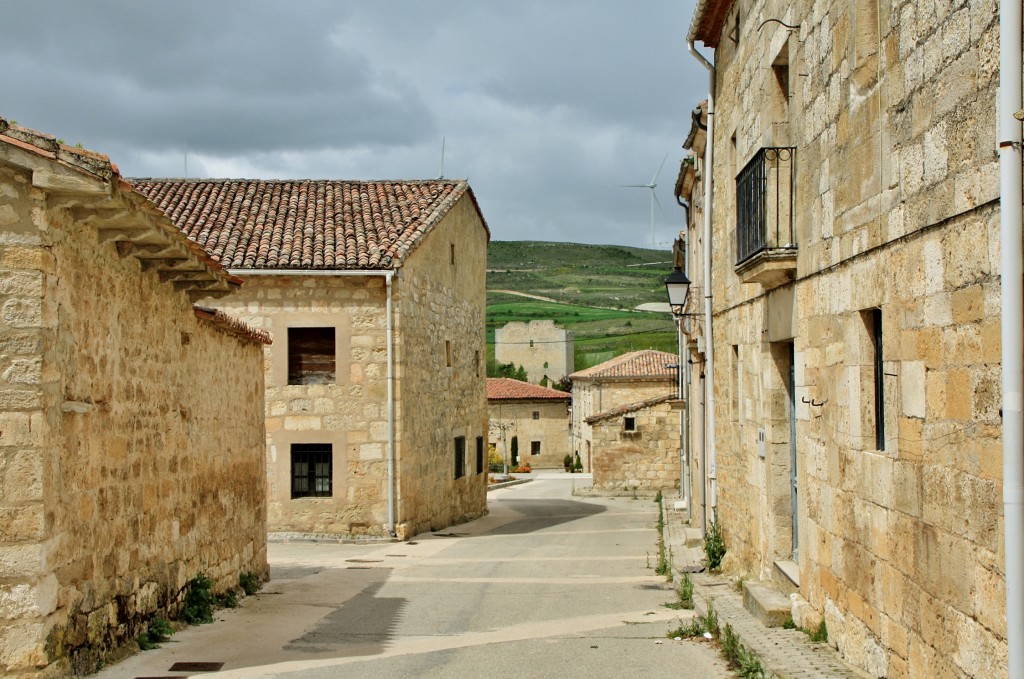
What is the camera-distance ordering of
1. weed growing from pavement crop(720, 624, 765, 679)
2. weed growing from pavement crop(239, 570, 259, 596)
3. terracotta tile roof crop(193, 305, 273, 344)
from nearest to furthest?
weed growing from pavement crop(720, 624, 765, 679) < terracotta tile roof crop(193, 305, 273, 344) < weed growing from pavement crop(239, 570, 259, 596)

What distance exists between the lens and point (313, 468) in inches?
750

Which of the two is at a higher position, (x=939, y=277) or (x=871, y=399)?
(x=939, y=277)

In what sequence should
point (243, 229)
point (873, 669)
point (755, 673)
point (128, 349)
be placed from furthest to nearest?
point (243, 229)
point (128, 349)
point (755, 673)
point (873, 669)

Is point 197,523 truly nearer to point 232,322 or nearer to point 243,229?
point 232,322

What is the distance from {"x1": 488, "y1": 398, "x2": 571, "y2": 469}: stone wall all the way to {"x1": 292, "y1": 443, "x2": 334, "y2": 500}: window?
3549cm

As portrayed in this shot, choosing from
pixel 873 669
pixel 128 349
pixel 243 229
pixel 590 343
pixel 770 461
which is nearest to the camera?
pixel 873 669

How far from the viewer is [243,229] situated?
65.6 ft

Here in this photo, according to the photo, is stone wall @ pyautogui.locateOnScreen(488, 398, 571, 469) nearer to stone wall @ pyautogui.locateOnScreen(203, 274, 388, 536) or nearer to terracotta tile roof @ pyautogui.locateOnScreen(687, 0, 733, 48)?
stone wall @ pyautogui.locateOnScreen(203, 274, 388, 536)

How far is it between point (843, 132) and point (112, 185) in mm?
4665

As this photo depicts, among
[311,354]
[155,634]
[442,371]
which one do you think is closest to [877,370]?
[155,634]

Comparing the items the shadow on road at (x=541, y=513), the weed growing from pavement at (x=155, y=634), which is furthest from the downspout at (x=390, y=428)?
the weed growing from pavement at (x=155, y=634)

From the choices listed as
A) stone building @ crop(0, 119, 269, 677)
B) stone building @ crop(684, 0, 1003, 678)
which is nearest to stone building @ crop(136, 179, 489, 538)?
stone building @ crop(0, 119, 269, 677)

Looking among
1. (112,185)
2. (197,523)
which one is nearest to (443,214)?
(197,523)

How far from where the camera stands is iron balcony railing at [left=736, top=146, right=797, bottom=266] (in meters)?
8.42
